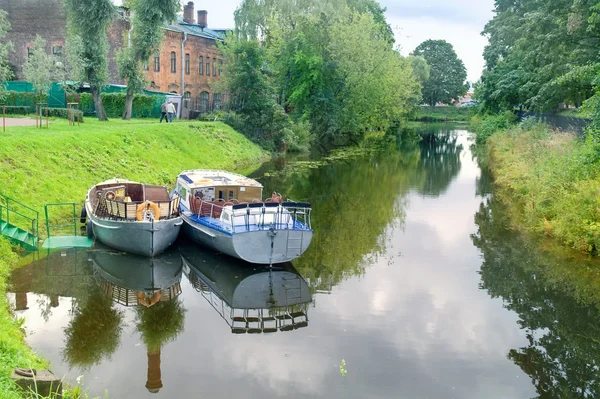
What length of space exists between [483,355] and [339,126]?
42702mm

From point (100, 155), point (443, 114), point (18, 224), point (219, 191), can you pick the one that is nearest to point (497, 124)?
point (100, 155)

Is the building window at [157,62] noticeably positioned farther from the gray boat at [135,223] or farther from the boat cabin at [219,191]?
the gray boat at [135,223]

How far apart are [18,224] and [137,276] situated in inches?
174

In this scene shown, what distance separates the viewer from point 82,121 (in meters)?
34.9

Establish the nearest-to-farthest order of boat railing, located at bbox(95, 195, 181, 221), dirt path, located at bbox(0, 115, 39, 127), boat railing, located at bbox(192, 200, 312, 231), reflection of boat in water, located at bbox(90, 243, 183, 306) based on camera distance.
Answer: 1. reflection of boat in water, located at bbox(90, 243, 183, 306)
2. boat railing, located at bbox(192, 200, 312, 231)
3. boat railing, located at bbox(95, 195, 181, 221)
4. dirt path, located at bbox(0, 115, 39, 127)

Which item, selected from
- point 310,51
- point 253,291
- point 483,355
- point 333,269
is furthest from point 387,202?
point 310,51

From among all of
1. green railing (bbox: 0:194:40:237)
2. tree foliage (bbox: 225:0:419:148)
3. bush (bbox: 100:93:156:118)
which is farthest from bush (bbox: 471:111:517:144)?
green railing (bbox: 0:194:40:237)

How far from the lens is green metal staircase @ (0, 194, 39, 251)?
53.1ft

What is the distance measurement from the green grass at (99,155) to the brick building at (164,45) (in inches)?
367

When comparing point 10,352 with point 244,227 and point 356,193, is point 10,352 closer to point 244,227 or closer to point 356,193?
point 244,227

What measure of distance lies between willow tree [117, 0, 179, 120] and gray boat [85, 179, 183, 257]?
21550 mm

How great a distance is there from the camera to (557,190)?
20.8m

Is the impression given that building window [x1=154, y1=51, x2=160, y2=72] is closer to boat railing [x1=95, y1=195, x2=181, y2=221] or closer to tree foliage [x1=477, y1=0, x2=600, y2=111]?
tree foliage [x1=477, y1=0, x2=600, y2=111]

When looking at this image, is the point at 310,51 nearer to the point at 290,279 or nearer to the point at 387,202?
the point at 387,202
